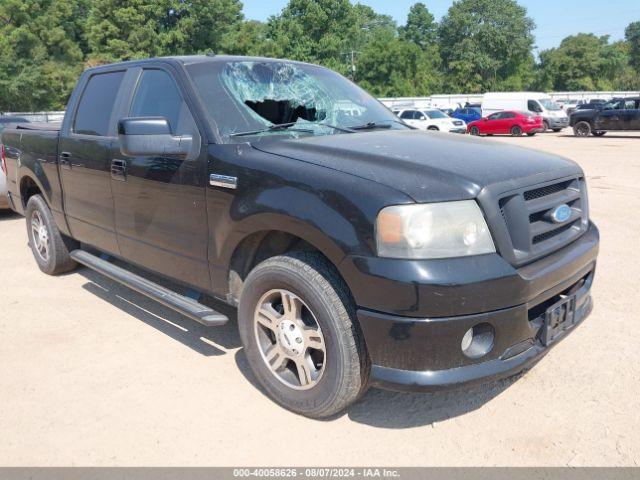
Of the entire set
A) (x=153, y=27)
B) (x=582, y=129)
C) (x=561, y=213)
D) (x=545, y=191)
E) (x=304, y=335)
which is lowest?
(x=582, y=129)

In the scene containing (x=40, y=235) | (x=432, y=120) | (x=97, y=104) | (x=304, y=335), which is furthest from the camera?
(x=432, y=120)

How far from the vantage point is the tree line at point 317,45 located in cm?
4800

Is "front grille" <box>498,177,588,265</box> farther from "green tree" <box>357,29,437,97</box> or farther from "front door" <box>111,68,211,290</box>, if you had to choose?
"green tree" <box>357,29,437,97</box>

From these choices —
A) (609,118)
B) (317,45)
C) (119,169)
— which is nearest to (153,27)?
(317,45)

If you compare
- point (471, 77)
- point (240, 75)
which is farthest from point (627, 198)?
point (471, 77)

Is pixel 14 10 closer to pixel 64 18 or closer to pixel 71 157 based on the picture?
pixel 64 18

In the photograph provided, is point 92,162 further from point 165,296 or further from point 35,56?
point 35,56

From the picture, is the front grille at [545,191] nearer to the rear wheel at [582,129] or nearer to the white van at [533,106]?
the rear wheel at [582,129]

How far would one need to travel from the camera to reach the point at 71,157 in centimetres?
462

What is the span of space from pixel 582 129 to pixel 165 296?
25656mm

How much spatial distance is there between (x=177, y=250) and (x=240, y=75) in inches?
47.2

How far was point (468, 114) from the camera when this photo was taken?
3666 cm

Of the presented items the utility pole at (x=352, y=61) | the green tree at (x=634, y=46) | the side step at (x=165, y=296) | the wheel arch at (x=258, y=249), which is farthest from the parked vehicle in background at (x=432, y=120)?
the green tree at (x=634, y=46)

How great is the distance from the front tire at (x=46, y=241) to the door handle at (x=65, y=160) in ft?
2.46
